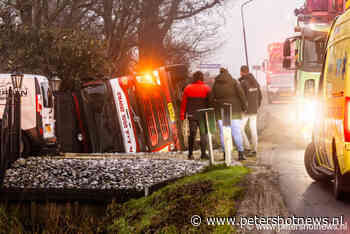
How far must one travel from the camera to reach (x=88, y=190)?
415 inches

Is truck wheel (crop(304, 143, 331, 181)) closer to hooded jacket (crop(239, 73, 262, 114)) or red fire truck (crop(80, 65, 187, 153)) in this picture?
hooded jacket (crop(239, 73, 262, 114))

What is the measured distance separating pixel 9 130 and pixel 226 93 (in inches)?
174

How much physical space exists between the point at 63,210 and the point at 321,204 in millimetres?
4551

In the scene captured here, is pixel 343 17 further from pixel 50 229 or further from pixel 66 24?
pixel 66 24

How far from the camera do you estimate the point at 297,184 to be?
9.20 metres

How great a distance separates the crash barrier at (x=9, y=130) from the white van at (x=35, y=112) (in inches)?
125

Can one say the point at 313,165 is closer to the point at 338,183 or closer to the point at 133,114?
the point at 338,183

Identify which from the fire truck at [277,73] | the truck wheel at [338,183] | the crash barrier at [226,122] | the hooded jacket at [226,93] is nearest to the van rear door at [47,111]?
the hooded jacket at [226,93]

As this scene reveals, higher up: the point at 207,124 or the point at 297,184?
the point at 207,124

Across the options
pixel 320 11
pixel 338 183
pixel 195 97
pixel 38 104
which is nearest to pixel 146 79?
pixel 38 104

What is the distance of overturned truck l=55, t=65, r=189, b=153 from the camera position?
15.9 m

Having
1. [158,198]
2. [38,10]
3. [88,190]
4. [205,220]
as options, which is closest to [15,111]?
[88,190]

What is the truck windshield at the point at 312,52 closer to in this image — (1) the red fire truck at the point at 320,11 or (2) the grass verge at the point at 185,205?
(1) the red fire truck at the point at 320,11

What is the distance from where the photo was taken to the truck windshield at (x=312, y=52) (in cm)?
1641
